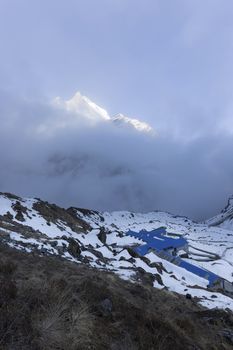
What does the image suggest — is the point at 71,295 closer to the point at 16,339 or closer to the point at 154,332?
the point at 154,332

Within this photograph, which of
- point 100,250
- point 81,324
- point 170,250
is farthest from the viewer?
point 170,250

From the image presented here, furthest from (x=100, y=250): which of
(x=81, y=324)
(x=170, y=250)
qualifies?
(x=170, y=250)

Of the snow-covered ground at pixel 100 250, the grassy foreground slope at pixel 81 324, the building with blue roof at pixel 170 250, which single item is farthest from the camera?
the building with blue roof at pixel 170 250

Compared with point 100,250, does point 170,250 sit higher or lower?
higher

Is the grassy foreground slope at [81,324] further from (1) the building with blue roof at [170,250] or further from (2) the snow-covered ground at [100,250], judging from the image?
(1) the building with blue roof at [170,250]

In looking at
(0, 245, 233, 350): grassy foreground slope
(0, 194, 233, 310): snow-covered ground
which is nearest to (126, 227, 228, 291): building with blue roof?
(0, 194, 233, 310): snow-covered ground

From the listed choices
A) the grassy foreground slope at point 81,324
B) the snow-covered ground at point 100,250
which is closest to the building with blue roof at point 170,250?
the snow-covered ground at point 100,250

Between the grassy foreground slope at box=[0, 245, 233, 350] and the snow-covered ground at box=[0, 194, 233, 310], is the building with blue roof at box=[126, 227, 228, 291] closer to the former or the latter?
the snow-covered ground at box=[0, 194, 233, 310]

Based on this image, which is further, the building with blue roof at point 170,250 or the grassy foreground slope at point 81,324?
the building with blue roof at point 170,250

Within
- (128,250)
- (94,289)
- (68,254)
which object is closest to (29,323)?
(94,289)

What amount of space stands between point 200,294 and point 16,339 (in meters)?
26.2

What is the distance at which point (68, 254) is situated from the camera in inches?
1247

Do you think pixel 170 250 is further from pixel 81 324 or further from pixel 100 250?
pixel 81 324

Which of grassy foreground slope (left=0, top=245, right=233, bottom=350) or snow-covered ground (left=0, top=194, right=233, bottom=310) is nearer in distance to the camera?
grassy foreground slope (left=0, top=245, right=233, bottom=350)
